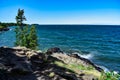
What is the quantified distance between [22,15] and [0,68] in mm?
36793

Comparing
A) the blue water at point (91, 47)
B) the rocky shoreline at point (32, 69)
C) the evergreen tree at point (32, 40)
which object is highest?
the rocky shoreline at point (32, 69)

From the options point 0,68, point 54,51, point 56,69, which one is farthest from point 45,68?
point 54,51

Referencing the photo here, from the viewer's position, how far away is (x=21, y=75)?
16750mm

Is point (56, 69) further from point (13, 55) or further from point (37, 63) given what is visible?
point (13, 55)

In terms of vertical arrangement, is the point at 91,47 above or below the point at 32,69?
below

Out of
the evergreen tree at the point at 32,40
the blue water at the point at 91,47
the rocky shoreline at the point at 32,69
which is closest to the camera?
the rocky shoreline at the point at 32,69

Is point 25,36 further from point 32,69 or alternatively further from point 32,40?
point 32,69

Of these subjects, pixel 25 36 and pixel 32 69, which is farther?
pixel 25 36

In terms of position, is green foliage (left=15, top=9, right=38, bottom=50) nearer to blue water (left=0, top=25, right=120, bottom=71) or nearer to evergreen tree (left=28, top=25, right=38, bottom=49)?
evergreen tree (left=28, top=25, right=38, bottom=49)

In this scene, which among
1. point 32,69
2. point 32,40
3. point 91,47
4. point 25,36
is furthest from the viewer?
point 91,47

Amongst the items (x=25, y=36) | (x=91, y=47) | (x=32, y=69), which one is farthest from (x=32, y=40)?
(x=91, y=47)

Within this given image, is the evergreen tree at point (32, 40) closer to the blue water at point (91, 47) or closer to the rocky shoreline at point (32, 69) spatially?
the blue water at point (91, 47)

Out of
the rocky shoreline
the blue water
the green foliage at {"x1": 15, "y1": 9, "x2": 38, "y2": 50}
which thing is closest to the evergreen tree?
the green foliage at {"x1": 15, "y1": 9, "x2": 38, "y2": 50}

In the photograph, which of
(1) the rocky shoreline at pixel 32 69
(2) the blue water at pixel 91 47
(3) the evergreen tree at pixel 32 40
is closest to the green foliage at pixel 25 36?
(3) the evergreen tree at pixel 32 40
